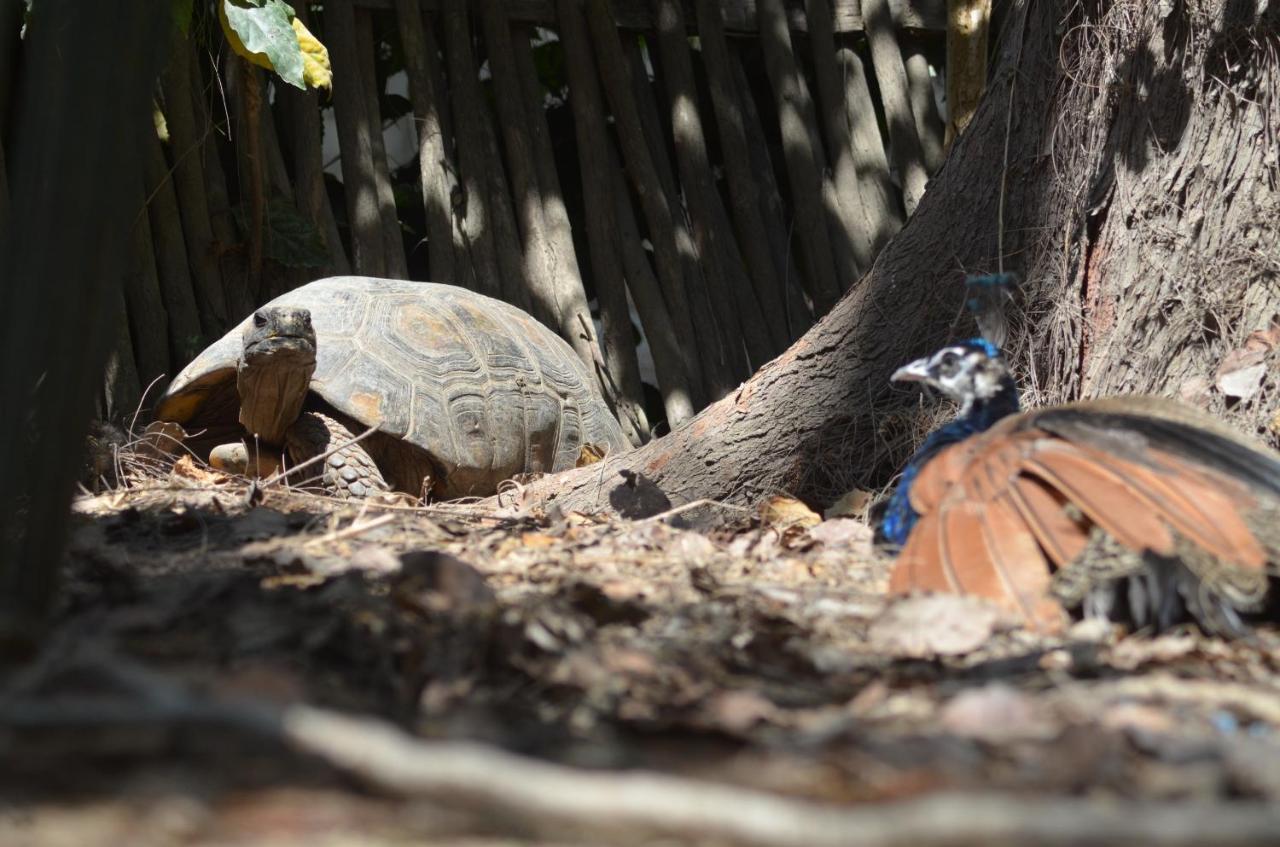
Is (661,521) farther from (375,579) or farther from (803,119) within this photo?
(803,119)

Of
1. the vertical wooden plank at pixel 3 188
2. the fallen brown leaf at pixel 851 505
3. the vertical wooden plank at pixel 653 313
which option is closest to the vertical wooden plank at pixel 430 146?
the vertical wooden plank at pixel 653 313

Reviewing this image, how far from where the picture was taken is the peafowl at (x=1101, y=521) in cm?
217

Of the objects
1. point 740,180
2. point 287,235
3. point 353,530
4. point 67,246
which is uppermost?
point 740,180

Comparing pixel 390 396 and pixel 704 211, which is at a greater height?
pixel 704 211

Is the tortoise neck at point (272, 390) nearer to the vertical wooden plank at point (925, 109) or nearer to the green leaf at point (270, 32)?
the green leaf at point (270, 32)

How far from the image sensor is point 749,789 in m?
1.29

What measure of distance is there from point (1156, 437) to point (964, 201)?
162cm

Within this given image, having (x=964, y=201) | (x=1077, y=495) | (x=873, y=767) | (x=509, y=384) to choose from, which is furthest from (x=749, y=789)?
(x=509, y=384)

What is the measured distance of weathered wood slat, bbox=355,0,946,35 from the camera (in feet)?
21.2

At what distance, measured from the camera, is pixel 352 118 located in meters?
6.07

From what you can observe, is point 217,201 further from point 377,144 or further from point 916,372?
point 916,372

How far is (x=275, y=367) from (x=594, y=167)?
93.8 inches

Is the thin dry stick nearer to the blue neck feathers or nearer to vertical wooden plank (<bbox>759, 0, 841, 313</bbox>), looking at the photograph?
the blue neck feathers

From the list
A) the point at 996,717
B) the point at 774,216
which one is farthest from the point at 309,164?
the point at 996,717
